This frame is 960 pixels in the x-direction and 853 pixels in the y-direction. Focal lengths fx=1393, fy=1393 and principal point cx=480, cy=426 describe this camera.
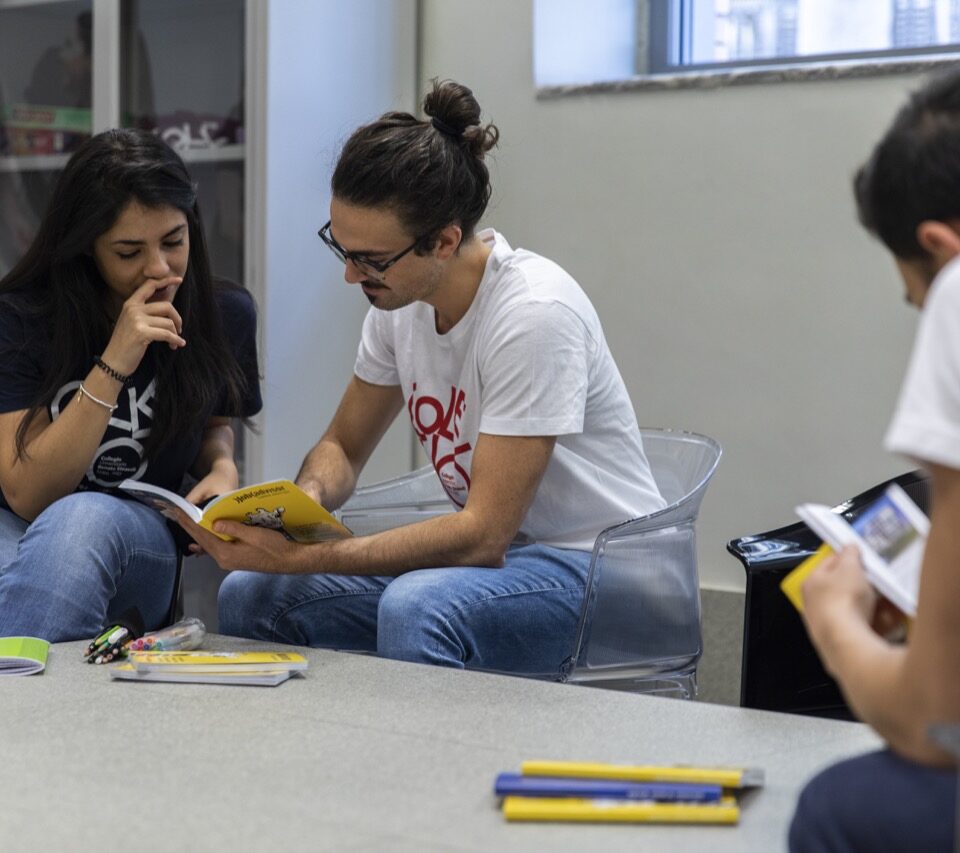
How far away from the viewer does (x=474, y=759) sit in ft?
4.66

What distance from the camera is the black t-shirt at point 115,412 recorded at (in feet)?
7.35

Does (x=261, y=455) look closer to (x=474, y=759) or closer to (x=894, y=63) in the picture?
(x=894, y=63)

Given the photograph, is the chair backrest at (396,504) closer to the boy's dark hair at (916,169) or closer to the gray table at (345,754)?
the gray table at (345,754)

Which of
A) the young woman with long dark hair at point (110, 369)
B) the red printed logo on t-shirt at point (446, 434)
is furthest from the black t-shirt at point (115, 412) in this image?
the red printed logo on t-shirt at point (446, 434)

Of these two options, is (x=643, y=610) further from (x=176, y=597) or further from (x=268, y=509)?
(x=176, y=597)

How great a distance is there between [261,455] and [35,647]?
1.23 metres

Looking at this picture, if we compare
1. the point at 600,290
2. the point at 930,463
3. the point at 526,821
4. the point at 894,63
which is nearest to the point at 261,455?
the point at 600,290

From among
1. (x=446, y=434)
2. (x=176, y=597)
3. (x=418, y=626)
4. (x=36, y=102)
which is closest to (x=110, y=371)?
(x=176, y=597)

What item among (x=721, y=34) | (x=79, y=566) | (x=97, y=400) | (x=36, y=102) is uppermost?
(x=721, y=34)

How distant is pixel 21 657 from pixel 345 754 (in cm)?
60

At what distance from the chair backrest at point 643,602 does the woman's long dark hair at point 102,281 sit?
79cm

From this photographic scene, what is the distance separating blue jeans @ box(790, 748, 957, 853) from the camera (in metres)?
0.97

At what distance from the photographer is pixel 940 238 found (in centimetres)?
96

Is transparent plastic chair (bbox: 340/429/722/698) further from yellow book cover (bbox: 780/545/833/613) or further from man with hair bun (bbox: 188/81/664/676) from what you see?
yellow book cover (bbox: 780/545/833/613)
